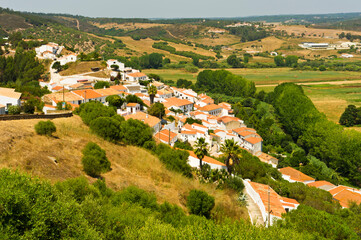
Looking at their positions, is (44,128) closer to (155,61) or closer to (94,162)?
(94,162)

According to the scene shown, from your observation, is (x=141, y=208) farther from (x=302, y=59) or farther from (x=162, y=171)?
(x=302, y=59)

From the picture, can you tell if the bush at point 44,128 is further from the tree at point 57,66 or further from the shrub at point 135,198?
the tree at point 57,66

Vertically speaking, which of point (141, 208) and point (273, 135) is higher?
point (141, 208)

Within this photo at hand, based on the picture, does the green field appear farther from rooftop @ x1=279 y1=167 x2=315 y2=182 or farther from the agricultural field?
rooftop @ x1=279 y1=167 x2=315 y2=182

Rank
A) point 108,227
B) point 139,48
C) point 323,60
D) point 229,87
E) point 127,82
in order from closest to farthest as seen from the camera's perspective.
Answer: point 108,227
point 127,82
point 229,87
point 323,60
point 139,48

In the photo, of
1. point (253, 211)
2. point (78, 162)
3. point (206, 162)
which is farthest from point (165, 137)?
point (78, 162)

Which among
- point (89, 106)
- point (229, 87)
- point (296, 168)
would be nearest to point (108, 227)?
point (89, 106)
